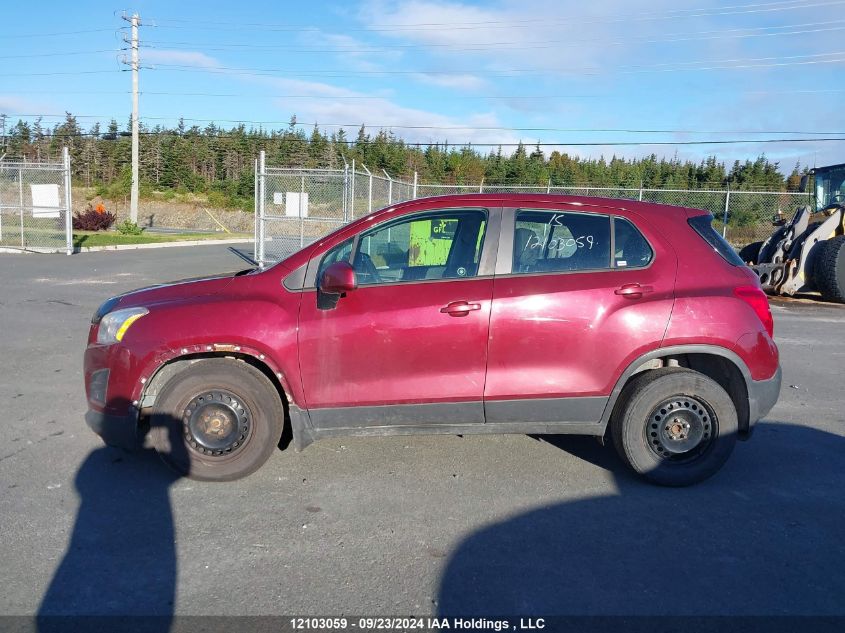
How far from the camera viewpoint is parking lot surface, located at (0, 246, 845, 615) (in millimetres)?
3379

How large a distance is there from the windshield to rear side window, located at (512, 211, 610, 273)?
13.7 metres

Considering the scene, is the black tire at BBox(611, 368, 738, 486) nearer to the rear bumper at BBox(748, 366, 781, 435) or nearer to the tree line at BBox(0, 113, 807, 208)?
the rear bumper at BBox(748, 366, 781, 435)

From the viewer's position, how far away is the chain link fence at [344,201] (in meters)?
16.6

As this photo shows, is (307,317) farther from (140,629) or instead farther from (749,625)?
(749,625)

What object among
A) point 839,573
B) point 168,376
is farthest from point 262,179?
point 839,573

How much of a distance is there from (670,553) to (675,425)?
1.08 metres

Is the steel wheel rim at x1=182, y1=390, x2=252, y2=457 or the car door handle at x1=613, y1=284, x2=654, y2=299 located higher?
the car door handle at x1=613, y1=284, x2=654, y2=299

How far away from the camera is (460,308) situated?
4.47 meters

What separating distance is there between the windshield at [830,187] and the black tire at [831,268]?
273 cm

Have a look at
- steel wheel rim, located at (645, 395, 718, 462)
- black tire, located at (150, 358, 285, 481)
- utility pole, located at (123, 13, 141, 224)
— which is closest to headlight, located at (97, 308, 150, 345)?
black tire, located at (150, 358, 285, 481)

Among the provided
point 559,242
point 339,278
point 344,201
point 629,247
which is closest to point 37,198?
point 344,201

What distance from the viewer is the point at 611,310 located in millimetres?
4520
